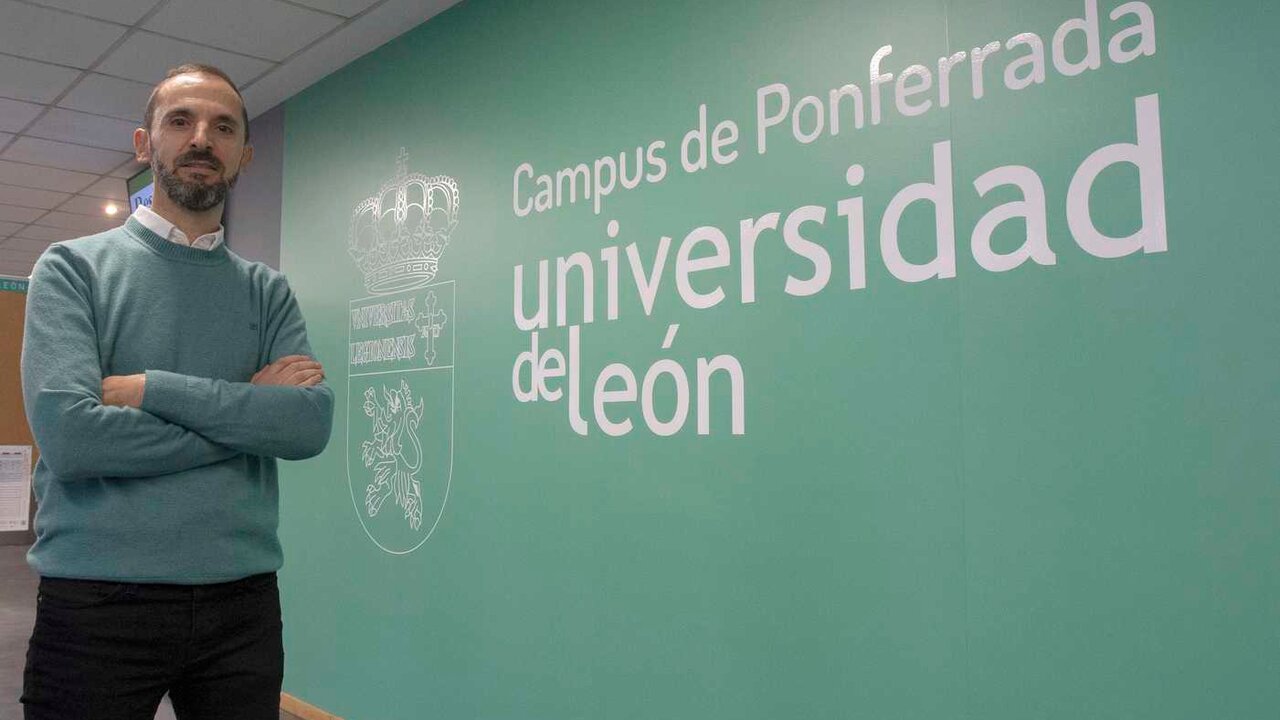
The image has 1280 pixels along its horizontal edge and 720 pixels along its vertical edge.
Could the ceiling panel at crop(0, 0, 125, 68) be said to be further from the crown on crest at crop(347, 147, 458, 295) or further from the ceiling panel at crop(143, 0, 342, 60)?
the crown on crest at crop(347, 147, 458, 295)

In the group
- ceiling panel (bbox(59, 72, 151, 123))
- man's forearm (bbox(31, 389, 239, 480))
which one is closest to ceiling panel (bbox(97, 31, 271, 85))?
ceiling panel (bbox(59, 72, 151, 123))

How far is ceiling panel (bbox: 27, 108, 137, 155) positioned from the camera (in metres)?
4.69

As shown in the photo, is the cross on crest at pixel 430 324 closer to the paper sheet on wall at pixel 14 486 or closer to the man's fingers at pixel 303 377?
the man's fingers at pixel 303 377

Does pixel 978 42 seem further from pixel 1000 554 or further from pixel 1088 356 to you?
pixel 1000 554

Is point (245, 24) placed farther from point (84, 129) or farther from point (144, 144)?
point (144, 144)

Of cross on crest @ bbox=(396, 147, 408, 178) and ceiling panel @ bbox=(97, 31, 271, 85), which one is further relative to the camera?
ceiling panel @ bbox=(97, 31, 271, 85)

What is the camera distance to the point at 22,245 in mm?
7742

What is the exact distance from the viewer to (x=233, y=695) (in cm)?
140

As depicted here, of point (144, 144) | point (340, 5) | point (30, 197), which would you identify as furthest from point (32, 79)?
point (144, 144)

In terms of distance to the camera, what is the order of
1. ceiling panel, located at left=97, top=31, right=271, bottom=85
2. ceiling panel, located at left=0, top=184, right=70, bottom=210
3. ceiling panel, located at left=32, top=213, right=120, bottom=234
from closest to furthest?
ceiling panel, located at left=97, top=31, right=271, bottom=85 → ceiling panel, located at left=0, top=184, right=70, bottom=210 → ceiling panel, located at left=32, top=213, right=120, bottom=234

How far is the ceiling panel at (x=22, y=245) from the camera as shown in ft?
24.8

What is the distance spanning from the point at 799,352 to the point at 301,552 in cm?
273

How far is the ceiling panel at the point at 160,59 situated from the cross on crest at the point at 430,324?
1.42m

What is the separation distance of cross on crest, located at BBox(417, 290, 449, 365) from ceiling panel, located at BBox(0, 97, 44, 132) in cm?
255
